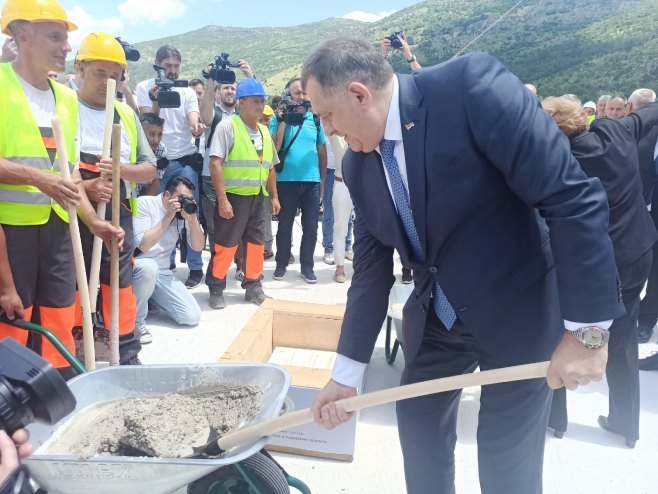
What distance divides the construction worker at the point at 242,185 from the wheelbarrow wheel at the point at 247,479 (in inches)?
100

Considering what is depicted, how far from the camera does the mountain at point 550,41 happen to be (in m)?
29.6

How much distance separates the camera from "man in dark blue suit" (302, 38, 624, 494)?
46.1 inches

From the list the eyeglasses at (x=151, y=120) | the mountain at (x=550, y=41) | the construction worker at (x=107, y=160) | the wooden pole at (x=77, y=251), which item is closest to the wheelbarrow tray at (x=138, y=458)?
the wooden pole at (x=77, y=251)

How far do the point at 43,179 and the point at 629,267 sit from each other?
2495 mm

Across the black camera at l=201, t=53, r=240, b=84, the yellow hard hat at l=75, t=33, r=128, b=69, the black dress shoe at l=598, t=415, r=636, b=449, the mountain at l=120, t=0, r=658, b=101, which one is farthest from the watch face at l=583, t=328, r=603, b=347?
the mountain at l=120, t=0, r=658, b=101

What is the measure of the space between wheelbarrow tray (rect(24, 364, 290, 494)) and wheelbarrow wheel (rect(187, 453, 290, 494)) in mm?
105

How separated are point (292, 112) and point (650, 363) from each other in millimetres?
3417

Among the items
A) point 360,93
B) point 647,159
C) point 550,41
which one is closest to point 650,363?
A: point 647,159

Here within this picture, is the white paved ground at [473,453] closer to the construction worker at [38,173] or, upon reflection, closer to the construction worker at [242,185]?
the construction worker at [242,185]

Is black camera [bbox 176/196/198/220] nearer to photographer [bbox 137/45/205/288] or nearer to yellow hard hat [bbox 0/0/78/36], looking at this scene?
photographer [bbox 137/45/205/288]

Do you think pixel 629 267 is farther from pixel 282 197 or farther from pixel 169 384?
pixel 282 197

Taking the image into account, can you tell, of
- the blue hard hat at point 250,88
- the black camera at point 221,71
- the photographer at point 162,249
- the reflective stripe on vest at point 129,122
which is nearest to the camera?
the reflective stripe on vest at point 129,122

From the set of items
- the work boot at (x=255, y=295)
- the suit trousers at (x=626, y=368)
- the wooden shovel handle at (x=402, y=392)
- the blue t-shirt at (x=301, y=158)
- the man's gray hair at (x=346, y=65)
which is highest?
the man's gray hair at (x=346, y=65)

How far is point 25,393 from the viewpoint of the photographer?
1.00 m
